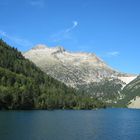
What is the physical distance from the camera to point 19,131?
114438mm

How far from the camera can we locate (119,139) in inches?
4515

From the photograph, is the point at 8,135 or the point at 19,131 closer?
the point at 8,135

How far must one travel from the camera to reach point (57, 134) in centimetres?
11531

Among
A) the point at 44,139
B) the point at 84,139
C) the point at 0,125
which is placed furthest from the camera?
the point at 0,125

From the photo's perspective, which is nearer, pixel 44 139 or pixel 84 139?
pixel 44 139

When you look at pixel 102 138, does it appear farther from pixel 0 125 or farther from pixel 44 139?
pixel 0 125

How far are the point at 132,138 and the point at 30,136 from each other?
35.1 metres

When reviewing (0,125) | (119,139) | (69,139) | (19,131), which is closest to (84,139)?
(69,139)

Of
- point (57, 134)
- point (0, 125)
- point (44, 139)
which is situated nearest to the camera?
point (44, 139)

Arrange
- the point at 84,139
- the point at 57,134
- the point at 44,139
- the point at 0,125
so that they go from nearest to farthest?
the point at 44,139 → the point at 84,139 → the point at 57,134 → the point at 0,125

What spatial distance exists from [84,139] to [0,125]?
106 feet

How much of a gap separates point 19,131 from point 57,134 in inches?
467

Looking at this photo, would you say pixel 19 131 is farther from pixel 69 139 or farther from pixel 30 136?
pixel 69 139

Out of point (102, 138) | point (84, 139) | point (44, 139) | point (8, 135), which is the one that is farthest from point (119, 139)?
point (8, 135)
